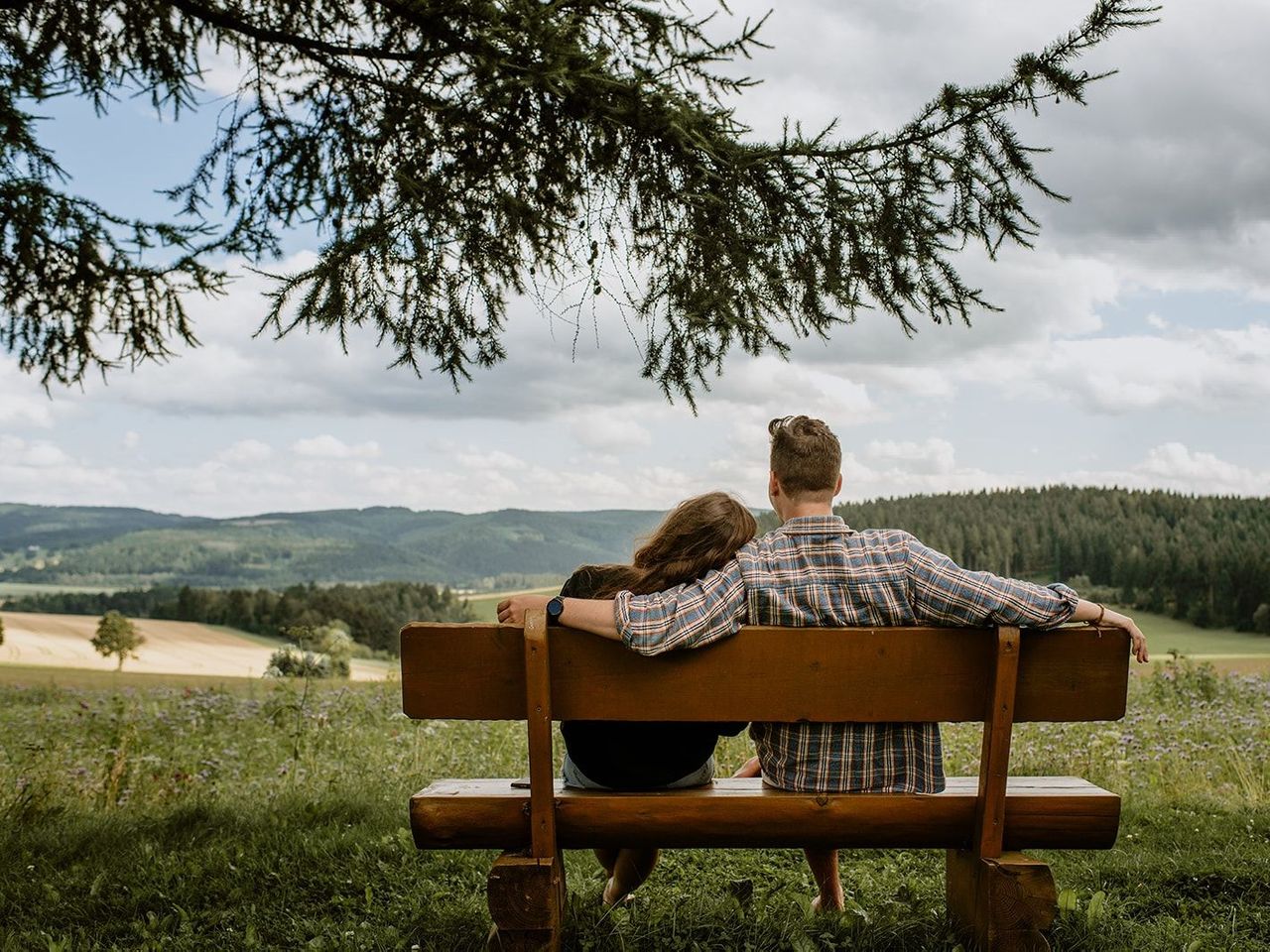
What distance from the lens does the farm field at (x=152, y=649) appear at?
3697cm

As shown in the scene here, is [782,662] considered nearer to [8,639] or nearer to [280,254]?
[280,254]

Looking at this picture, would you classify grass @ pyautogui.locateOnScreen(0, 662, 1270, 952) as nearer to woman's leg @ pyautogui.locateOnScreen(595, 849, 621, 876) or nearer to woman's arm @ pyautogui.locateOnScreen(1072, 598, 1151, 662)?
woman's leg @ pyautogui.locateOnScreen(595, 849, 621, 876)

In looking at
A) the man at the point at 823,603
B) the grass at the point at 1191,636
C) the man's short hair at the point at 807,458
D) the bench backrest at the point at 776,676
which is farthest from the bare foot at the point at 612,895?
the grass at the point at 1191,636

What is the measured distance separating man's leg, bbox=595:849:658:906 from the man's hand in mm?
1241

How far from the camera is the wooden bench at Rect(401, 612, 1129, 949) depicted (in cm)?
285

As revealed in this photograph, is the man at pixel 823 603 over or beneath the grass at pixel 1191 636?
over

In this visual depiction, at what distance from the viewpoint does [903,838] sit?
3.07m

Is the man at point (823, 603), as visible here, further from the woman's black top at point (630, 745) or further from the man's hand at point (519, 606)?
the woman's black top at point (630, 745)

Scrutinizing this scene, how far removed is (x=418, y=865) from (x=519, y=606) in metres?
2.17

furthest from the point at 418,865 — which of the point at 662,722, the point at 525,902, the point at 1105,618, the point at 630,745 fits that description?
the point at 1105,618

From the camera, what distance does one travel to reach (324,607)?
65.4m

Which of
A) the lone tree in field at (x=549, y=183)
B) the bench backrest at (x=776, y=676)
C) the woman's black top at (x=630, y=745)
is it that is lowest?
A: the woman's black top at (x=630, y=745)

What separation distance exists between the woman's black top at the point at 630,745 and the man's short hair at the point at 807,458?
0.64m

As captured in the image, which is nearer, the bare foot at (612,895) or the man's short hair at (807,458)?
the man's short hair at (807,458)
